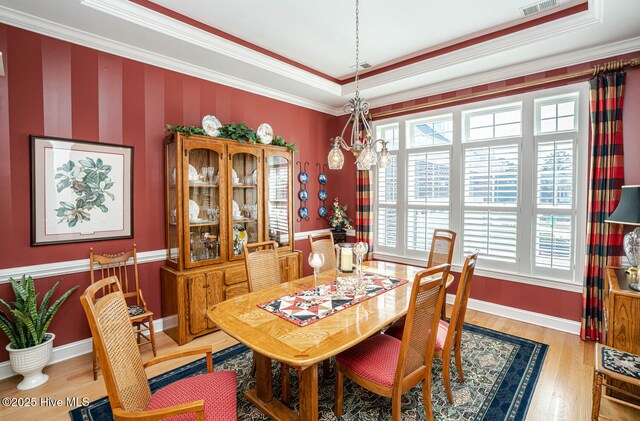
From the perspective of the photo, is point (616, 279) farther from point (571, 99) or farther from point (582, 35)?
point (582, 35)

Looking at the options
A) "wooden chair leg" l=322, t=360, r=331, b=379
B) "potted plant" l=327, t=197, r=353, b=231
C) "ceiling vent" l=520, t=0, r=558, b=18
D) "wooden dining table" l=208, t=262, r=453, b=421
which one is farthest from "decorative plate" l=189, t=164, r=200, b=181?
"ceiling vent" l=520, t=0, r=558, b=18

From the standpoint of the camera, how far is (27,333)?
2289 mm

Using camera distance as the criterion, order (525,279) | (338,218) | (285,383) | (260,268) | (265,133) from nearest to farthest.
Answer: (285,383) → (260,268) → (525,279) → (265,133) → (338,218)

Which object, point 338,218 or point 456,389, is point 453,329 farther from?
point 338,218

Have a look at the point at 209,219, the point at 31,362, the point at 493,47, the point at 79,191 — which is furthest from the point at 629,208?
the point at 31,362

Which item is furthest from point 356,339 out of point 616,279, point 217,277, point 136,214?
point 136,214

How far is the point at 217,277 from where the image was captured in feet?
10.2

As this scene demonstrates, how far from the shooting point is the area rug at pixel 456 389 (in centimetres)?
197

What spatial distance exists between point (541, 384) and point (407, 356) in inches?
57.1

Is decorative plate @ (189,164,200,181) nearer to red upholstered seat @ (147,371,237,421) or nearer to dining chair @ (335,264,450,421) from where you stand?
red upholstered seat @ (147,371,237,421)

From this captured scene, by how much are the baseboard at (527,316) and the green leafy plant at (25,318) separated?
4169mm

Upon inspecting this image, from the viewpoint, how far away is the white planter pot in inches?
87.1

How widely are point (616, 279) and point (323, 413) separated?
7.97ft

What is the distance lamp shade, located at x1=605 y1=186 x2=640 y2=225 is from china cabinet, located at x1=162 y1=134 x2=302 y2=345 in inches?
120
